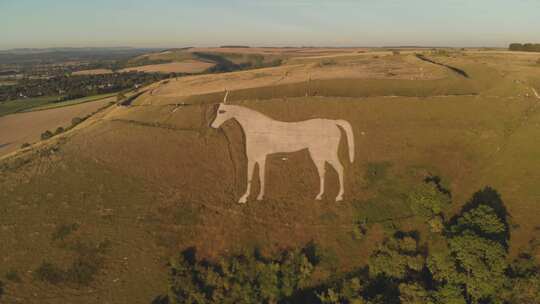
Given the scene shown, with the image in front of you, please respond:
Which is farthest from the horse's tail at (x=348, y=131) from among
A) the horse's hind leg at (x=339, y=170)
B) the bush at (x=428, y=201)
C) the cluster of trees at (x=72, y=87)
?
the cluster of trees at (x=72, y=87)

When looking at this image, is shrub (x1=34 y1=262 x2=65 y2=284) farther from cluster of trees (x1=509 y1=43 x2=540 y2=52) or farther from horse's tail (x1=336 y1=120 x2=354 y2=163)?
cluster of trees (x1=509 y1=43 x2=540 y2=52)

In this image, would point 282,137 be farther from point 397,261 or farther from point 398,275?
point 398,275

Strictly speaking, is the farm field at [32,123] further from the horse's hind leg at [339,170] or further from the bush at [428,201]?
the bush at [428,201]

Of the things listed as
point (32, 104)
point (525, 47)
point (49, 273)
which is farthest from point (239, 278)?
point (525, 47)

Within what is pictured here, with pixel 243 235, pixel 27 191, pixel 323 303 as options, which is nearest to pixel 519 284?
pixel 323 303

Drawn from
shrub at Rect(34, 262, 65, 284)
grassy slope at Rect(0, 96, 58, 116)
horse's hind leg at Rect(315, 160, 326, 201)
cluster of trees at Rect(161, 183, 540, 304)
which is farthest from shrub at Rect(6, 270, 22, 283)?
grassy slope at Rect(0, 96, 58, 116)
